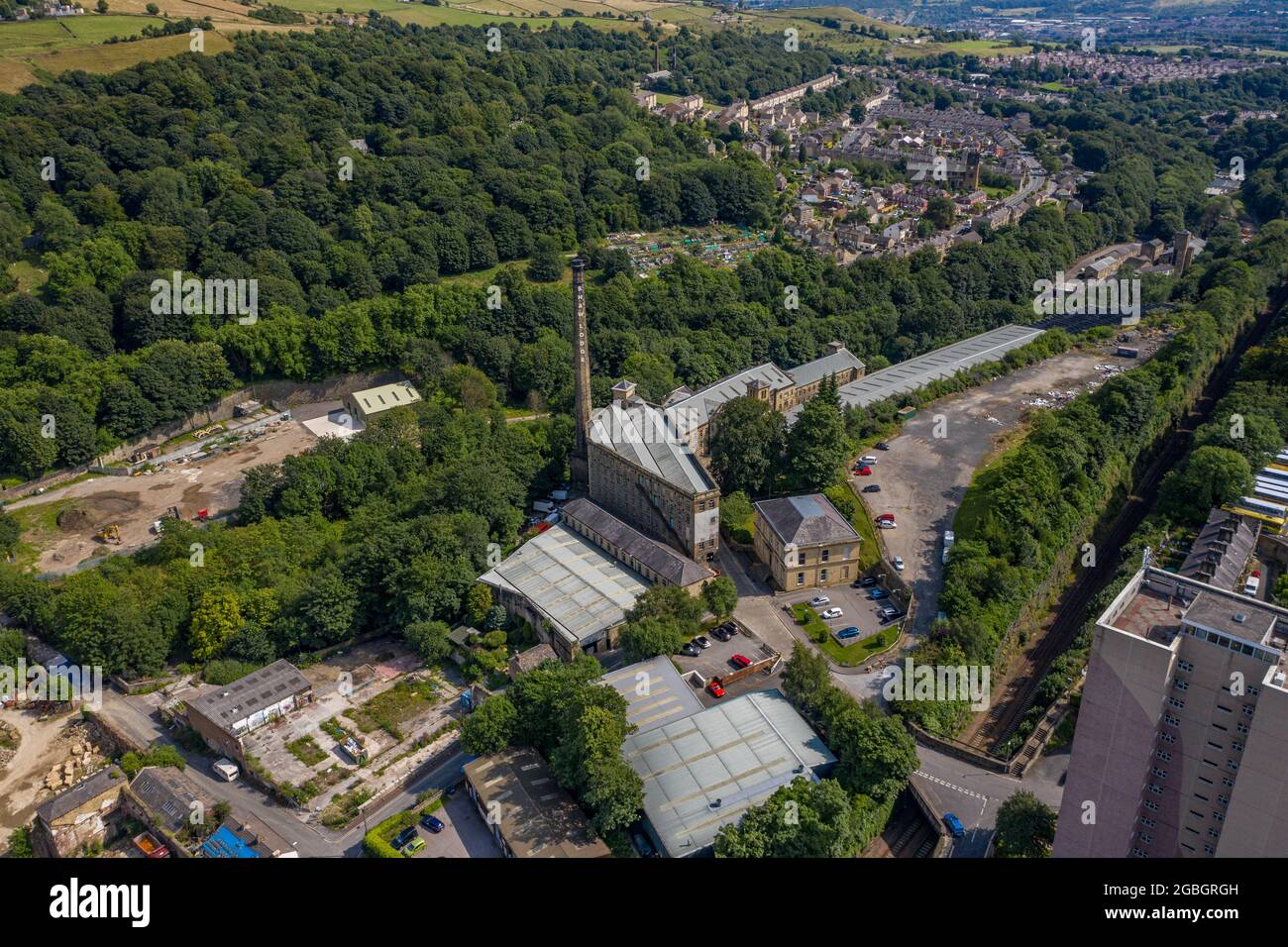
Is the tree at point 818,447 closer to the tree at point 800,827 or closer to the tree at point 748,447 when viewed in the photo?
the tree at point 748,447

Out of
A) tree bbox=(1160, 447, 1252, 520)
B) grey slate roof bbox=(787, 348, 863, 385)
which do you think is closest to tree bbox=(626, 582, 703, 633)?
tree bbox=(1160, 447, 1252, 520)

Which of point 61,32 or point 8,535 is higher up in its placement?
point 61,32

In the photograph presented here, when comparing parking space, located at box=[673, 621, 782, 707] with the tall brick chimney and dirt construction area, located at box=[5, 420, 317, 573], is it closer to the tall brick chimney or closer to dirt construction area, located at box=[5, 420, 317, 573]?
the tall brick chimney

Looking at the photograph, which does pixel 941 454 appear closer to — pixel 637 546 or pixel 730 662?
pixel 637 546

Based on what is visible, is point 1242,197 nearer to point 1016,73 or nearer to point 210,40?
point 1016,73

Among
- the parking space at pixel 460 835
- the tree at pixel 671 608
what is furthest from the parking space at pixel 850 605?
the parking space at pixel 460 835

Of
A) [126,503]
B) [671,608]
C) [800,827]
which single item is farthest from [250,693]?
[126,503]
